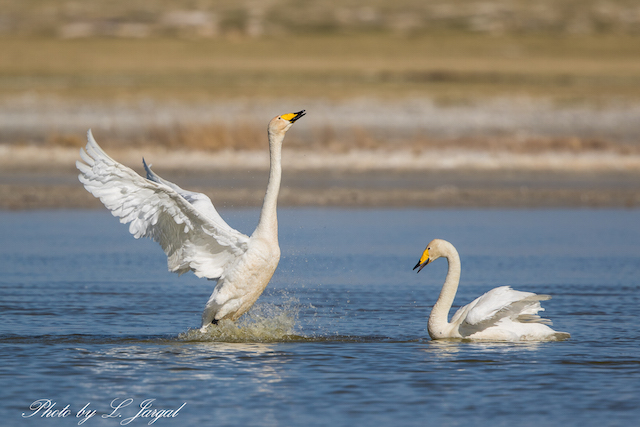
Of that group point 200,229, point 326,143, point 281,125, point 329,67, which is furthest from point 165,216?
point 329,67

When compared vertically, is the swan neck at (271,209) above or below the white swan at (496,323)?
above

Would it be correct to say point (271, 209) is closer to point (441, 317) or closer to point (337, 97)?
point (441, 317)

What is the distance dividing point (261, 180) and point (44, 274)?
33.4ft

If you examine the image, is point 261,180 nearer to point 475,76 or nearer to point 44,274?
point 44,274

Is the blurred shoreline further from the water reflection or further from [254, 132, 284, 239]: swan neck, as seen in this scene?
the water reflection

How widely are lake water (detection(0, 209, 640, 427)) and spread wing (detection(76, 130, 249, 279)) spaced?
71 centimetres

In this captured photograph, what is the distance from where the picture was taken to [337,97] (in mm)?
39656

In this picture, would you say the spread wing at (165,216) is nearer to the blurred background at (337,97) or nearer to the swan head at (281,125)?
the swan head at (281,125)

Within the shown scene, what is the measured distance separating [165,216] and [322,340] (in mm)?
1823

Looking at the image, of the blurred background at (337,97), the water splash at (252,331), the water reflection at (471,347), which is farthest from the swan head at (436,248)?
the blurred background at (337,97)

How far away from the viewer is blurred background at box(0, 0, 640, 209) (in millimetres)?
23047

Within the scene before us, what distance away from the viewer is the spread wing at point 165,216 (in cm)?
915

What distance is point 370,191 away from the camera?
70.1 ft

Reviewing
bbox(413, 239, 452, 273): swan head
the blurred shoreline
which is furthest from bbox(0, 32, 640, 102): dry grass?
bbox(413, 239, 452, 273): swan head
